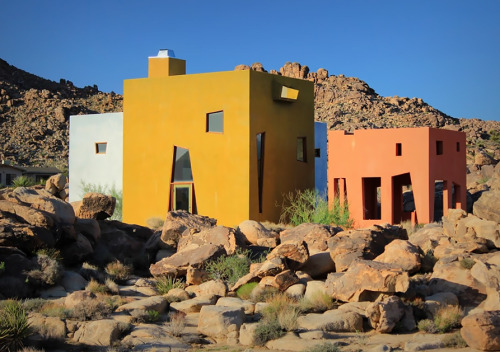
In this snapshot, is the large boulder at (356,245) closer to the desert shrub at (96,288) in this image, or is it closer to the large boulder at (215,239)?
the large boulder at (215,239)

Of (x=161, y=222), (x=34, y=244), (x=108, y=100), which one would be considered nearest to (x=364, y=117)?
(x=108, y=100)

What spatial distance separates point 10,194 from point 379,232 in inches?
396

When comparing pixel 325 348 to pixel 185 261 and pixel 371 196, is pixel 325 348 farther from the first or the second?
pixel 371 196

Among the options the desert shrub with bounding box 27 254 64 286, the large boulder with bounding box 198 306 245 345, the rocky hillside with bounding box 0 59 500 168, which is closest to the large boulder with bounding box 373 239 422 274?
the large boulder with bounding box 198 306 245 345

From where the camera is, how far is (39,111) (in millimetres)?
63906

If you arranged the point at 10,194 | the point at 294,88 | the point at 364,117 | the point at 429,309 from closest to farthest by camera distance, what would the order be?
1. the point at 429,309
2. the point at 10,194
3. the point at 294,88
4. the point at 364,117

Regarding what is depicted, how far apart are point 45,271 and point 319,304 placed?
6383mm

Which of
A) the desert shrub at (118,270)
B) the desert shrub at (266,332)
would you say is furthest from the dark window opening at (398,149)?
the desert shrub at (266,332)

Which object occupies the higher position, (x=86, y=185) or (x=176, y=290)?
(x=86, y=185)

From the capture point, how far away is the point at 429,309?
1357cm

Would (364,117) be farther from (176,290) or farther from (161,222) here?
(176,290)

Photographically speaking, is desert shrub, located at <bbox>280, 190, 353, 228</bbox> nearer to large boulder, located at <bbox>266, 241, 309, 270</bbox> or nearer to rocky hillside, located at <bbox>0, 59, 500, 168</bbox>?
large boulder, located at <bbox>266, 241, 309, 270</bbox>

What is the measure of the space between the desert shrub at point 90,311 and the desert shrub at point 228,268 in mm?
3470

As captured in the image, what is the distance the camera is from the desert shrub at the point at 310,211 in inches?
939
